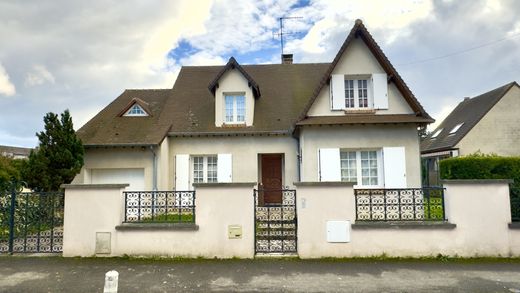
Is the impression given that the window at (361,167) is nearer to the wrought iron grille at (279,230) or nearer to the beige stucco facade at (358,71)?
the beige stucco facade at (358,71)

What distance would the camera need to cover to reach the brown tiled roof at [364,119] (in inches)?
427

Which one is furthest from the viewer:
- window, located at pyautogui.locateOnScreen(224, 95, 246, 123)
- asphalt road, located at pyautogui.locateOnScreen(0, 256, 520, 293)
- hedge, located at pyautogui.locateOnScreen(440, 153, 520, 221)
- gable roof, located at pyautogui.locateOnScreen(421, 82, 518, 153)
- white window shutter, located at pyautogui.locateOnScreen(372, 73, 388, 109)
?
gable roof, located at pyautogui.locateOnScreen(421, 82, 518, 153)

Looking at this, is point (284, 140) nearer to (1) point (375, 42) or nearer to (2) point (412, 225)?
(1) point (375, 42)

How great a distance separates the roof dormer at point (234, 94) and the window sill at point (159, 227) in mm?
6517

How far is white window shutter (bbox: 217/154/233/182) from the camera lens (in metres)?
12.8

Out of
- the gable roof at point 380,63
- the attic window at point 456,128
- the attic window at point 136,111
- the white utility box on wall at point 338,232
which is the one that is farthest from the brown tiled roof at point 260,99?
the attic window at point 456,128

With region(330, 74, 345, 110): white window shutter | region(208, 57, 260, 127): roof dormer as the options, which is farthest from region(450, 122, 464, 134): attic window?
region(208, 57, 260, 127): roof dormer

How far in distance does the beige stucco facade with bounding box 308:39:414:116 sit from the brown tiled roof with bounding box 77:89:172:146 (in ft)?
19.6

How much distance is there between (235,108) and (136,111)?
4467 millimetres

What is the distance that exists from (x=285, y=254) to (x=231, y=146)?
6.42 meters

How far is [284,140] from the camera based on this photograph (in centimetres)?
1291

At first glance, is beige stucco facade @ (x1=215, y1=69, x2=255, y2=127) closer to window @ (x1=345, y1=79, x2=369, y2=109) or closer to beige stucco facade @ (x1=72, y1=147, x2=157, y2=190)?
A: beige stucco facade @ (x1=72, y1=147, x2=157, y2=190)

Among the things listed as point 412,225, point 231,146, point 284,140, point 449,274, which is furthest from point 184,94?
point 449,274

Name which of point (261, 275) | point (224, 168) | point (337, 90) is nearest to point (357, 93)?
point (337, 90)
